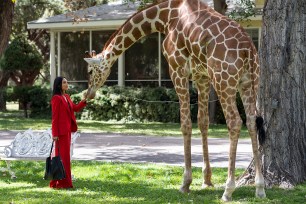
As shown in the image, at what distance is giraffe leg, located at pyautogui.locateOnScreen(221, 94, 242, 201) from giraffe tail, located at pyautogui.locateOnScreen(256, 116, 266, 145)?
44cm

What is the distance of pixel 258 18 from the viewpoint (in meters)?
22.7

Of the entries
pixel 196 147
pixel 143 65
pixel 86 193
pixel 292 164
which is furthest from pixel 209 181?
pixel 143 65

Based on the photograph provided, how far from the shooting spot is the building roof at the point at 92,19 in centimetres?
2512

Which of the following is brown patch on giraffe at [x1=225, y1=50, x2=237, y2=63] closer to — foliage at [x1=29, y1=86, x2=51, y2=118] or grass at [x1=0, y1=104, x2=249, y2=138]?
grass at [x1=0, y1=104, x2=249, y2=138]

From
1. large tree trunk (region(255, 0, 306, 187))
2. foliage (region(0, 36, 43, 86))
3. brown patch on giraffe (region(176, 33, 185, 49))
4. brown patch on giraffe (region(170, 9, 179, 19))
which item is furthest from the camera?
foliage (region(0, 36, 43, 86))

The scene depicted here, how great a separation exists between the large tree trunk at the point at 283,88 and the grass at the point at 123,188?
0.37 metres

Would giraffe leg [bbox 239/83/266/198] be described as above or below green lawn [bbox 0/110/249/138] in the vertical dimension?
above

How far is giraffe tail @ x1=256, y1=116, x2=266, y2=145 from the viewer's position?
8.16m

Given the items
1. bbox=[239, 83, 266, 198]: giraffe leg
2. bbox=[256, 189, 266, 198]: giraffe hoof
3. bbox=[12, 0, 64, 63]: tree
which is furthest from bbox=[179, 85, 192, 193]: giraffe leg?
bbox=[12, 0, 64, 63]: tree

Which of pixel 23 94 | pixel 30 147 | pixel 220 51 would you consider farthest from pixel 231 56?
pixel 23 94

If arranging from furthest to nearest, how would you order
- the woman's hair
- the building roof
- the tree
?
the tree < the building roof < the woman's hair

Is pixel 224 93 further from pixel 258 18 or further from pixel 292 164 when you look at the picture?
pixel 258 18

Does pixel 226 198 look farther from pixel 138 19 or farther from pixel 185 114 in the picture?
pixel 138 19

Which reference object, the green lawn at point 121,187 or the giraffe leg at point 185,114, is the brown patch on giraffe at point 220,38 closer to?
the giraffe leg at point 185,114
